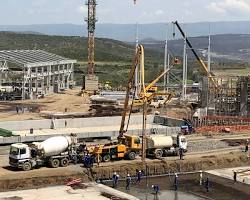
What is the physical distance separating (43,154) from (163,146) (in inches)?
411

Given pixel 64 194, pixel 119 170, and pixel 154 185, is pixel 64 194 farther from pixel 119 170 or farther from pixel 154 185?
pixel 154 185

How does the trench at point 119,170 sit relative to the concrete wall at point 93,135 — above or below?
below

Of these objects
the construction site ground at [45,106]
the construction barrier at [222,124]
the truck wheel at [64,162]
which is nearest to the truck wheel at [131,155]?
the truck wheel at [64,162]

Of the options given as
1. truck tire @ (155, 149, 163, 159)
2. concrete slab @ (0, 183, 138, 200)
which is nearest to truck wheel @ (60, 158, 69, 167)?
concrete slab @ (0, 183, 138, 200)

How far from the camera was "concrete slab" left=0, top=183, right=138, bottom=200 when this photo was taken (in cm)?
3472

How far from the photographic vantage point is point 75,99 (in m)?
81.5

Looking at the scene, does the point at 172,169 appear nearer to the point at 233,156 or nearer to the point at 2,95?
the point at 233,156

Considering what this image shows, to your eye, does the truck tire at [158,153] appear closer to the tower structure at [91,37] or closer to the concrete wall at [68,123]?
the concrete wall at [68,123]

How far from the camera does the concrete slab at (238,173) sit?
40794 millimetres

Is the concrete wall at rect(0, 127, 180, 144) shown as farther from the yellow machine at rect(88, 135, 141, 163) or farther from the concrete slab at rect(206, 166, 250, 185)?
the concrete slab at rect(206, 166, 250, 185)

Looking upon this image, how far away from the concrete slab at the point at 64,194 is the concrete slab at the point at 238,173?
9687mm

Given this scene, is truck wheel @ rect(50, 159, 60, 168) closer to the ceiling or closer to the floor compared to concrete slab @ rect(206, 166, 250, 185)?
closer to the ceiling

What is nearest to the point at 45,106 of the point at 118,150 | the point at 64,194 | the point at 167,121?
the point at 167,121

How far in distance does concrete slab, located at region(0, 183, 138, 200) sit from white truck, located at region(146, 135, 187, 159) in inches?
318
